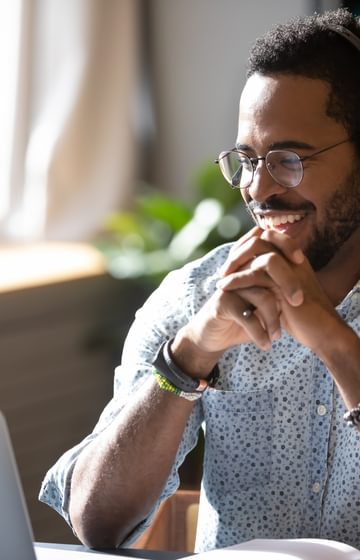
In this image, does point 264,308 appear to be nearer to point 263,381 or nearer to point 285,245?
point 285,245

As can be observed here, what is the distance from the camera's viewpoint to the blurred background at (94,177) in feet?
11.1

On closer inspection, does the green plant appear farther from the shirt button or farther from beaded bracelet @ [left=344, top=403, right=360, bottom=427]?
beaded bracelet @ [left=344, top=403, right=360, bottom=427]

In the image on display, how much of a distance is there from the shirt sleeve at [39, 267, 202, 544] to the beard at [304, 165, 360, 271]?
220 millimetres

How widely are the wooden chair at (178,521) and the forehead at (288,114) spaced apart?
64 centimetres

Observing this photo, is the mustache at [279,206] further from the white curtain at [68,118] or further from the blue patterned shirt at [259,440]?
the white curtain at [68,118]

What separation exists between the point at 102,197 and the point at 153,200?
17.0 inches

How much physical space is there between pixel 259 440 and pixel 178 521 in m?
0.28

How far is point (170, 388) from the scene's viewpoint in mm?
1681

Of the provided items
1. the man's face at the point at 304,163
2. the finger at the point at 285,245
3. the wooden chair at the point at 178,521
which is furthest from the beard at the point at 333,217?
the wooden chair at the point at 178,521

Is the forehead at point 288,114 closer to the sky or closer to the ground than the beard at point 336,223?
closer to the sky

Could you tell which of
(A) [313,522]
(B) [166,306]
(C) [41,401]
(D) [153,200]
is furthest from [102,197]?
(A) [313,522]

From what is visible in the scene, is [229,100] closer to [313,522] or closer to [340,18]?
[340,18]

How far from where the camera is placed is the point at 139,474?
5.55ft

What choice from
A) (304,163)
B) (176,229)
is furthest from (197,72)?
(304,163)
